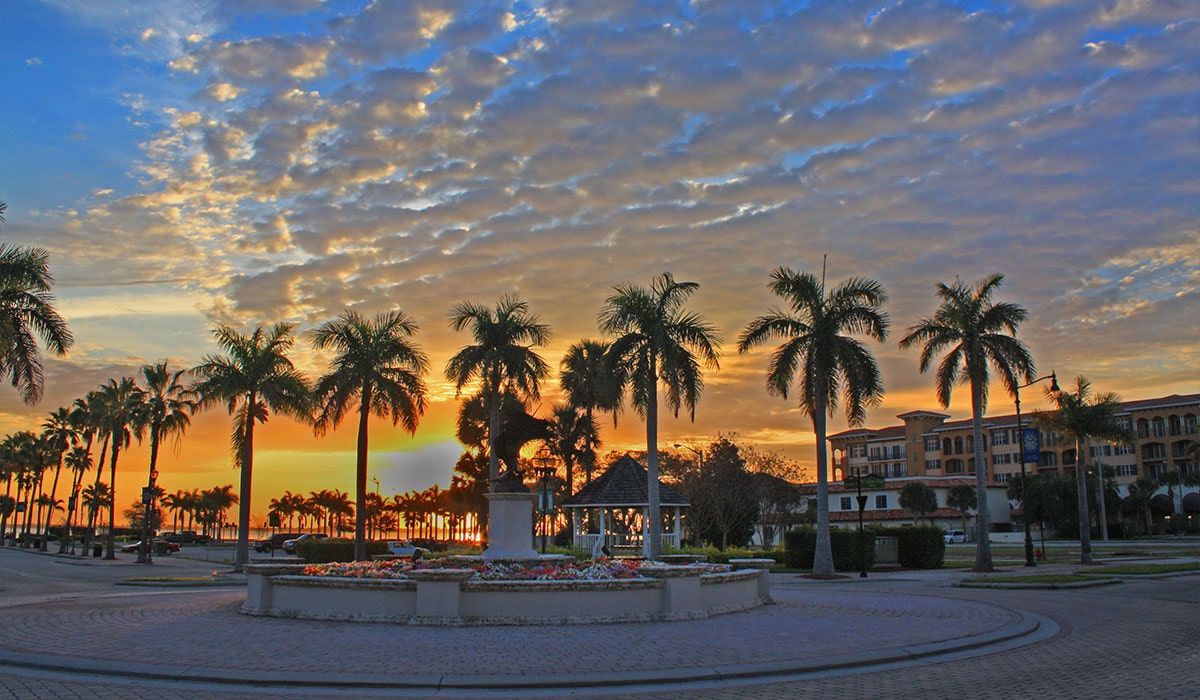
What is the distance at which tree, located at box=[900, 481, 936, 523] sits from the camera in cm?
8838

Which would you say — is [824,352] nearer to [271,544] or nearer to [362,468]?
[362,468]

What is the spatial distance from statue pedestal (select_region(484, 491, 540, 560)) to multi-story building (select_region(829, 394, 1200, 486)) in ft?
241

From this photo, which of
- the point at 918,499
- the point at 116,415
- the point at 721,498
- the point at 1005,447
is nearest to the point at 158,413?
the point at 116,415

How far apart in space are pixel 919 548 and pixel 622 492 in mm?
14266

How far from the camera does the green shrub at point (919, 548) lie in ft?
134

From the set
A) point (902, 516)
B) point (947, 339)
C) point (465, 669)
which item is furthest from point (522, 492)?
point (902, 516)

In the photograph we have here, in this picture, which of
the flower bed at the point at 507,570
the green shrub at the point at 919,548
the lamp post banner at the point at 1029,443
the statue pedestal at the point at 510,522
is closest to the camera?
the flower bed at the point at 507,570

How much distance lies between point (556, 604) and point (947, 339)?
25.9 metres

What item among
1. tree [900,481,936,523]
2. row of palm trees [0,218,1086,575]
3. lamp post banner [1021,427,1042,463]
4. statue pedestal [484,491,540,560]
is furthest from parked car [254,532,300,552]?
tree [900,481,936,523]

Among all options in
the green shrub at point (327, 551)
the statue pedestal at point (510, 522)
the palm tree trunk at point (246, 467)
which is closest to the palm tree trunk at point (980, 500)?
the statue pedestal at point (510, 522)

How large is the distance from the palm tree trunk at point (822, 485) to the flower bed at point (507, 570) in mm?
12347

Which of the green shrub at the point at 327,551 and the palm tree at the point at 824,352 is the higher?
the palm tree at the point at 824,352

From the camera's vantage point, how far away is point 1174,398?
101125mm

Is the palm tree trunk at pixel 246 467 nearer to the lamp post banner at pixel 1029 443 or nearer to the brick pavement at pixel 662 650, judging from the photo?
the brick pavement at pixel 662 650
